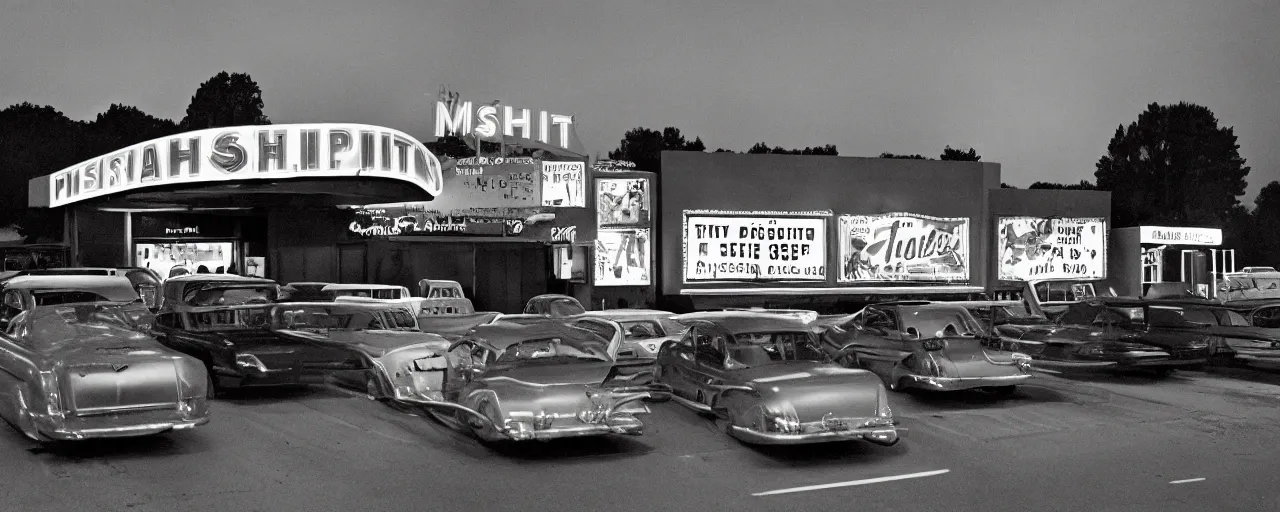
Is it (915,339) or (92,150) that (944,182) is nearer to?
(915,339)

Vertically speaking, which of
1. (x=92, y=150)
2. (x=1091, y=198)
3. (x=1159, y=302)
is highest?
(x=92, y=150)

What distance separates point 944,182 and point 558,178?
14.3m

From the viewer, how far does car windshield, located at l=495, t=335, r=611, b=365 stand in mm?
10906

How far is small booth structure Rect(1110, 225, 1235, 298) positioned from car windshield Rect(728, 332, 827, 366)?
1216 inches

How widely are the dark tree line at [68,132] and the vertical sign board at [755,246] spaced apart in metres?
40.7

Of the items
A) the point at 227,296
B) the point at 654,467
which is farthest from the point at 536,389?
the point at 227,296

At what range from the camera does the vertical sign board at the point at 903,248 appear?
34781 mm

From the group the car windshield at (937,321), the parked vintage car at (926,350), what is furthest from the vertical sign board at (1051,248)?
the car windshield at (937,321)

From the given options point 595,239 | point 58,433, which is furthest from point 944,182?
point 58,433

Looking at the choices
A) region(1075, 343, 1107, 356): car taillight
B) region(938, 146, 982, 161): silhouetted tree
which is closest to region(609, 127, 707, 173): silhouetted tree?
region(938, 146, 982, 161): silhouetted tree

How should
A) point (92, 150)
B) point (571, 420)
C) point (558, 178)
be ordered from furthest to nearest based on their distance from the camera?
point (92, 150) → point (558, 178) → point (571, 420)

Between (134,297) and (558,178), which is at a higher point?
(558,178)

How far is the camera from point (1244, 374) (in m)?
17.7

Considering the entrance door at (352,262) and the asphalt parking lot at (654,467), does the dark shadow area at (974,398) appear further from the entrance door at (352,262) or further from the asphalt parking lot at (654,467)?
the entrance door at (352,262)
